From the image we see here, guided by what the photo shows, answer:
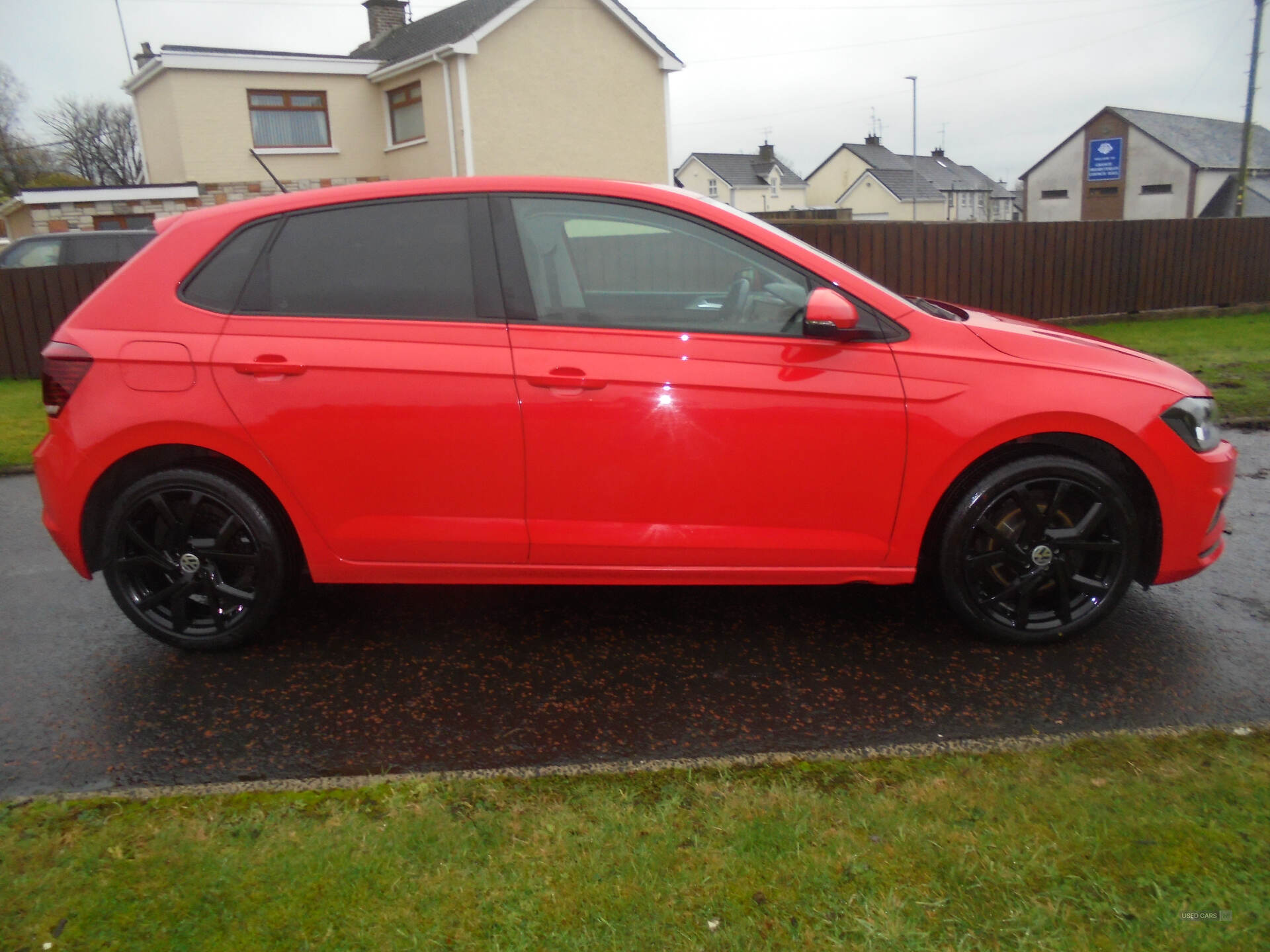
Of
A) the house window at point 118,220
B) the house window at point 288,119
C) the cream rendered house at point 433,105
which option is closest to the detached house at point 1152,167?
the cream rendered house at point 433,105

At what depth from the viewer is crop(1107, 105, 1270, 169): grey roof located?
177 ft

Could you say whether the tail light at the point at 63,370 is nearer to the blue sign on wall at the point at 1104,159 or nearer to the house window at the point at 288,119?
the house window at the point at 288,119

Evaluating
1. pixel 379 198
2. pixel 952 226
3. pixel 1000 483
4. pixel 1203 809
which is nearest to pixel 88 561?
pixel 379 198

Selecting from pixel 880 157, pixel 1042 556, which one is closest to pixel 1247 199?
pixel 880 157

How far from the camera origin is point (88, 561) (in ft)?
12.6

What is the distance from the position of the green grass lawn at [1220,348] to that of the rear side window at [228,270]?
5.85 m

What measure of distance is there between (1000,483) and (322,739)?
2.57 metres

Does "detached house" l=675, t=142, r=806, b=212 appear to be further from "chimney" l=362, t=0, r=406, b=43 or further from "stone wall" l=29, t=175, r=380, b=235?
"stone wall" l=29, t=175, r=380, b=235

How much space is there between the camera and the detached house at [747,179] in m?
74.2

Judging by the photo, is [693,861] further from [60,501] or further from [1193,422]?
[60,501]

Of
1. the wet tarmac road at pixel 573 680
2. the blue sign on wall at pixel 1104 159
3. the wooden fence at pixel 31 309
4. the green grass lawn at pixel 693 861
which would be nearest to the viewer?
the green grass lawn at pixel 693 861

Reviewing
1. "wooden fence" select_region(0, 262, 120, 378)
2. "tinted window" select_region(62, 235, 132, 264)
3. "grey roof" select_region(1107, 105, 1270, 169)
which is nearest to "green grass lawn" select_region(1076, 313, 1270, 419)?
"wooden fence" select_region(0, 262, 120, 378)

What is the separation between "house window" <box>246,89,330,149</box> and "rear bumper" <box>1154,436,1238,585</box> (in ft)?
87.4

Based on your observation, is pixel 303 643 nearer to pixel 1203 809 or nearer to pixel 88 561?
pixel 88 561
